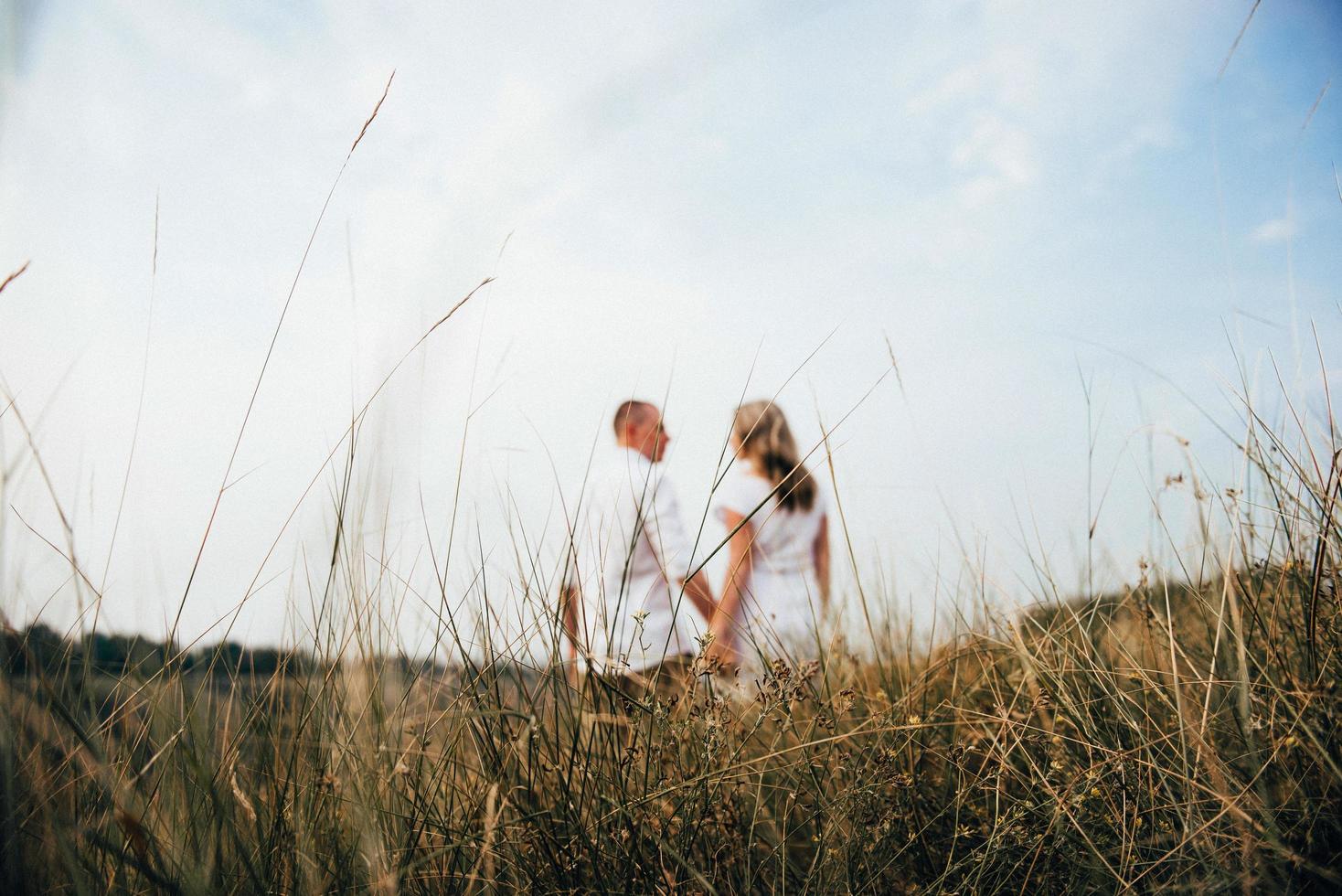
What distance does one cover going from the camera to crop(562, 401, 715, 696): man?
148cm

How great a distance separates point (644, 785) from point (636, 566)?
98.2 inches

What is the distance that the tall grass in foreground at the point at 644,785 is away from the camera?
3.75ft

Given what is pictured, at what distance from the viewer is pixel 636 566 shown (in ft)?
12.3

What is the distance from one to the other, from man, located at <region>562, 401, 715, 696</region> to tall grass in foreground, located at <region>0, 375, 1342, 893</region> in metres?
0.15

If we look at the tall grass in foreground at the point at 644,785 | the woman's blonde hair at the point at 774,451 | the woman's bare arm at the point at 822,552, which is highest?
the woman's blonde hair at the point at 774,451

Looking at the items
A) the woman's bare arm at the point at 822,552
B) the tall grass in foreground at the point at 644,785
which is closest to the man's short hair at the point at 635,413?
the woman's bare arm at the point at 822,552

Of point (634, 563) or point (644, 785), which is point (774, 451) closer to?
point (634, 563)

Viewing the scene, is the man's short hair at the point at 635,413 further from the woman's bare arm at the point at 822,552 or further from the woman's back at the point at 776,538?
the woman's bare arm at the point at 822,552

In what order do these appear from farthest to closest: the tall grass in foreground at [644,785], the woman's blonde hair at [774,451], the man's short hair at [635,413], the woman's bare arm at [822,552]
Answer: the woman's bare arm at [822,552] → the woman's blonde hair at [774,451] → the man's short hair at [635,413] → the tall grass in foreground at [644,785]

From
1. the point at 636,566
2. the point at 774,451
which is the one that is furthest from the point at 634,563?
the point at 774,451

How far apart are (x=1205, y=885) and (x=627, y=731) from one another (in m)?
1.00

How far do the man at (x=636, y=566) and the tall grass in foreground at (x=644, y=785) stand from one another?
15cm

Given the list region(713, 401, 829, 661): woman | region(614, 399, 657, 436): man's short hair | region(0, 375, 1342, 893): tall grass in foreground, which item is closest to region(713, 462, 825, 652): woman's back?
region(713, 401, 829, 661): woman

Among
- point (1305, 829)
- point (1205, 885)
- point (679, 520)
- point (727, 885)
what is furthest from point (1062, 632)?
point (679, 520)
